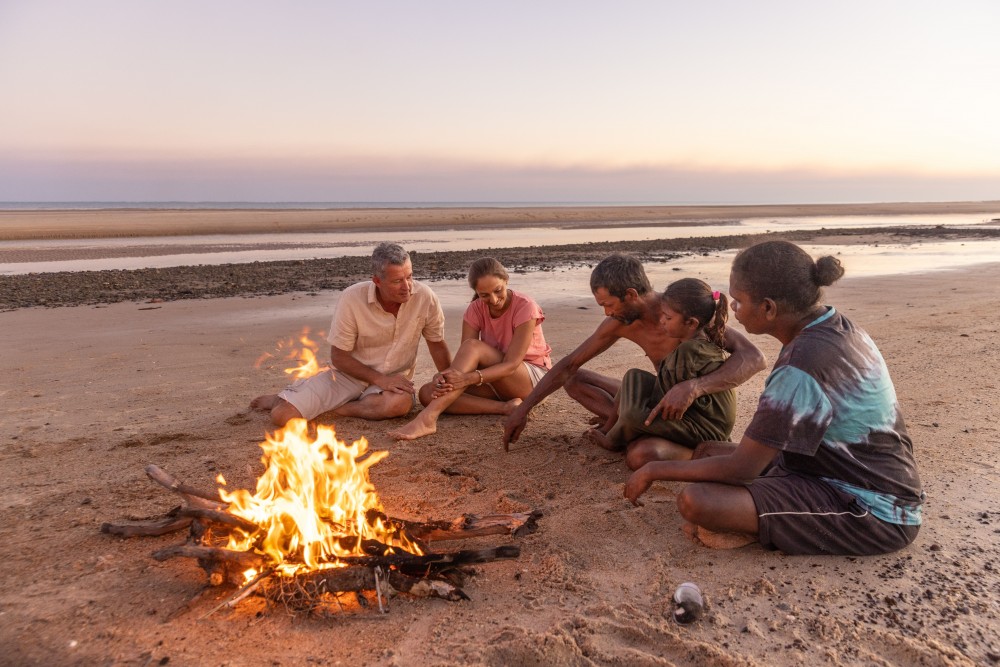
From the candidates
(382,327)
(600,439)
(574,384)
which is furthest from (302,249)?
(600,439)

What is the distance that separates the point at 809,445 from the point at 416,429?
3315 millimetres

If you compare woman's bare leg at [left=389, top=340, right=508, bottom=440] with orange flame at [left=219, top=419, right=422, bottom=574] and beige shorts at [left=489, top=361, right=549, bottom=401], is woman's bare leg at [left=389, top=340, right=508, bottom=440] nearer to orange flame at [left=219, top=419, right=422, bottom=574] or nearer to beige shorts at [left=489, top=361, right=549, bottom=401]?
beige shorts at [left=489, top=361, right=549, bottom=401]

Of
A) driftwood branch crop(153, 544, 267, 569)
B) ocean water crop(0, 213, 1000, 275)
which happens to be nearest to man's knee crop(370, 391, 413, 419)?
driftwood branch crop(153, 544, 267, 569)

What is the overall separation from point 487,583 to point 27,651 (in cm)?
204

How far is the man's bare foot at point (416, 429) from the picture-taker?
5.84 m

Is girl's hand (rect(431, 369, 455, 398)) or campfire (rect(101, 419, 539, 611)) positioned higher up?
girl's hand (rect(431, 369, 455, 398))

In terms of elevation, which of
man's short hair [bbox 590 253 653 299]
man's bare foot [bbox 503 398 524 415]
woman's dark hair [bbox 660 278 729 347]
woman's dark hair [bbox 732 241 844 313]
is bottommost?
man's bare foot [bbox 503 398 524 415]

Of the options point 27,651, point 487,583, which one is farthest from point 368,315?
point 27,651

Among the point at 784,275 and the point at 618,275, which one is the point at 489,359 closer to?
the point at 618,275

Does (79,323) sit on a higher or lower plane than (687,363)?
lower

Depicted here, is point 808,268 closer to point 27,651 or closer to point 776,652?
point 776,652

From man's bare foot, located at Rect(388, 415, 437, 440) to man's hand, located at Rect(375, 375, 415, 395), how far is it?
36 cm

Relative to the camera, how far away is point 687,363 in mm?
4695

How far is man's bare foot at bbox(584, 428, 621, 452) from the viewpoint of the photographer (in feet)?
17.9
